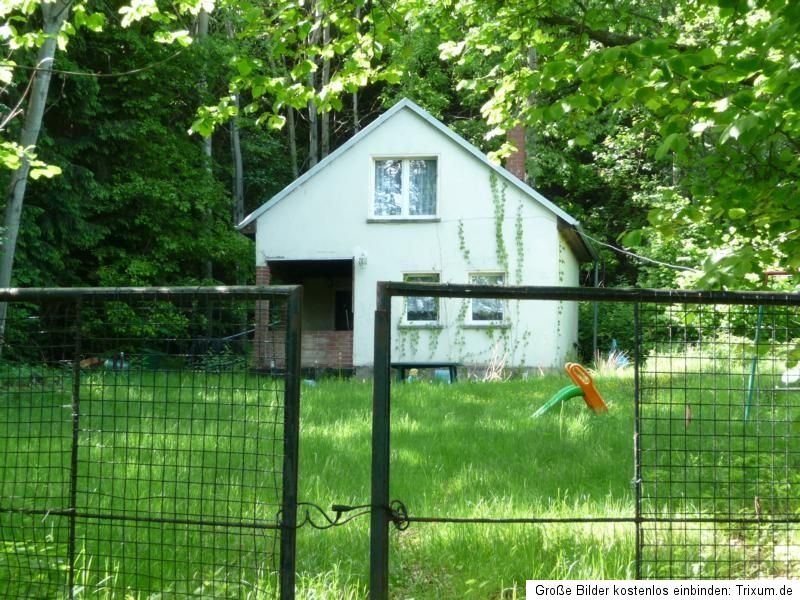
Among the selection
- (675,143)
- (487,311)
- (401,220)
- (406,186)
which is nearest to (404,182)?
(406,186)

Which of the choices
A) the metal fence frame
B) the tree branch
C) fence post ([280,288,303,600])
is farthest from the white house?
fence post ([280,288,303,600])

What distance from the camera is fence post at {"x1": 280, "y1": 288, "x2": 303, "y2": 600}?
2811 mm

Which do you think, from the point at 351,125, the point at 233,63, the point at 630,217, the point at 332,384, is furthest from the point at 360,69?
the point at 351,125

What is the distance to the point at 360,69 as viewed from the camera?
254 inches

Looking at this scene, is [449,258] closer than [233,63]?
No

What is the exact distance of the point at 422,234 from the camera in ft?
63.3

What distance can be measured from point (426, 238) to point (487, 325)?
258 cm

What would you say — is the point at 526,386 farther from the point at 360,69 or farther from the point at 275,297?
the point at 275,297

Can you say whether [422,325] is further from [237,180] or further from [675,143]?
[675,143]

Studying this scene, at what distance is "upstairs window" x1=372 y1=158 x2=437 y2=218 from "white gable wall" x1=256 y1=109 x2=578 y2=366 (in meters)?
0.25

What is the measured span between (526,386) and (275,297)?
391 inches

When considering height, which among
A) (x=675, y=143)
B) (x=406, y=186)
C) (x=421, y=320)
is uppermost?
(x=406, y=186)

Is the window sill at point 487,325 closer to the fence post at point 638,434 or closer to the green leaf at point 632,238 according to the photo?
the green leaf at point 632,238

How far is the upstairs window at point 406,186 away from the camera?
19.2 m
